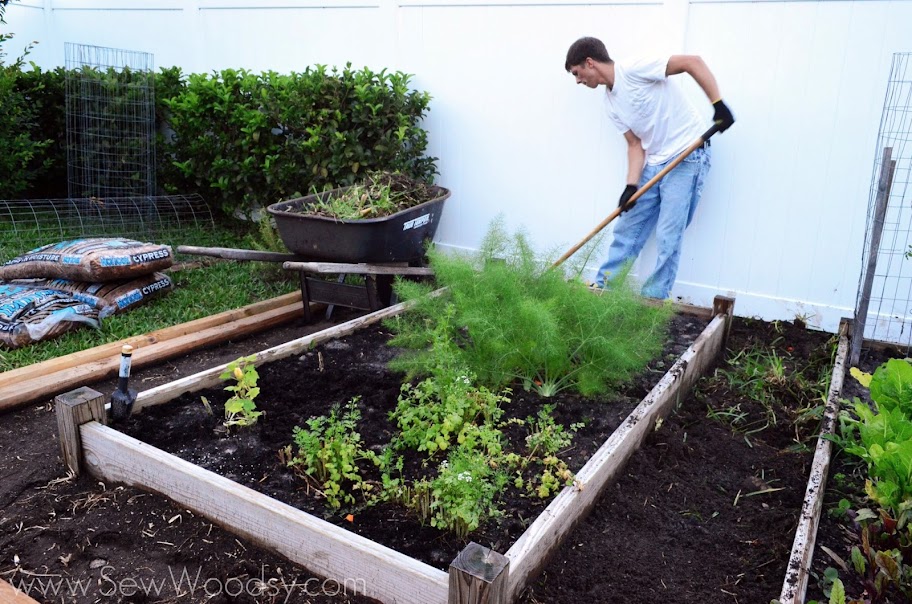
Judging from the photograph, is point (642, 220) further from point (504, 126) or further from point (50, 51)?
point (50, 51)

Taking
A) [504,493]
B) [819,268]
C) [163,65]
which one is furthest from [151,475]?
[163,65]

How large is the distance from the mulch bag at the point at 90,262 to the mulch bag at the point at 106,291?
0.16 feet

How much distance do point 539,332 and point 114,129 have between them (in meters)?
5.11

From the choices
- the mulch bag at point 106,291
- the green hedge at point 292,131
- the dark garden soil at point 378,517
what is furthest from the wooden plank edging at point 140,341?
the green hedge at point 292,131

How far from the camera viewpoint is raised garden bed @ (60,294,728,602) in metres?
2.01

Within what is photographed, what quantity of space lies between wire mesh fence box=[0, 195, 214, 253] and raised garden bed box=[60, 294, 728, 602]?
11.0 feet

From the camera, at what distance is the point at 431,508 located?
2.33 m

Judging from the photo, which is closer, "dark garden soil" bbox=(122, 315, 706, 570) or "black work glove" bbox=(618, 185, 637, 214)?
"dark garden soil" bbox=(122, 315, 706, 570)

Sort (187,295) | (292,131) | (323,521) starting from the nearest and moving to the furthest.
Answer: (323,521) < (187,295) < (292,131)

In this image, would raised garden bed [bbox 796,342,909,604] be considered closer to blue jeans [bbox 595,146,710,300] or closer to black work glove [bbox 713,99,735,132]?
blue jeans [bbox 595,146,710,300]

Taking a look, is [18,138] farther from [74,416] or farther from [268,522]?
[268,522]

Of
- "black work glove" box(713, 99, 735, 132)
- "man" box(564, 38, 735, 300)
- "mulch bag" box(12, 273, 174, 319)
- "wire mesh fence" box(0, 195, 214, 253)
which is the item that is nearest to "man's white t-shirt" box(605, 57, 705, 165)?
"man" box(564, 38, 735, 300)

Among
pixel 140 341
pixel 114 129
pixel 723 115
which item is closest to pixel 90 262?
pixel 140 341

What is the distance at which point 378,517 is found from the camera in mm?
2396
